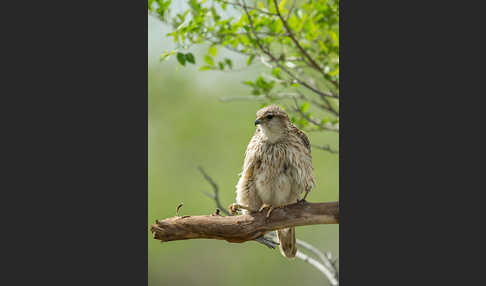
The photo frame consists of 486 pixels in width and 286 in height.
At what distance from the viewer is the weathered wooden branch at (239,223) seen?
10.5 feet

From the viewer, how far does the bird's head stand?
3.56 meters

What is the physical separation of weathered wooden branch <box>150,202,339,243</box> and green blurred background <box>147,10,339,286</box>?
0.28 metres

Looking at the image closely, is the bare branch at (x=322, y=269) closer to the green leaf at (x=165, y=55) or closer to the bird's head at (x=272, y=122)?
the bird's head at (x=272, y=122)

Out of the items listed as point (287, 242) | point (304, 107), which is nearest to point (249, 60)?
point (304, 107)

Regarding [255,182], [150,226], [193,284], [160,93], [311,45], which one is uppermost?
[311,45]

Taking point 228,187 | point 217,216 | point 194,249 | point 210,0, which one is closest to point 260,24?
point 210,0

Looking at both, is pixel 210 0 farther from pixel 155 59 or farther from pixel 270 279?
pixel 270 279

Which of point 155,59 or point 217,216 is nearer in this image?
point 217,216

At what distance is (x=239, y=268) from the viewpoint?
4.01 metres

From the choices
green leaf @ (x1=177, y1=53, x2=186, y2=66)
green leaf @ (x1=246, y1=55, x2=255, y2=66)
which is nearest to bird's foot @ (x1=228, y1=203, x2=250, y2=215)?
green leaf @ (x1=177, y1=53, x2=186, y2=66)

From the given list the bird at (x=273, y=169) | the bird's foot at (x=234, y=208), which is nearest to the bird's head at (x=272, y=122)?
the bird at (x=273, y=169)

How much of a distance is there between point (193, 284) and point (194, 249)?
44cm

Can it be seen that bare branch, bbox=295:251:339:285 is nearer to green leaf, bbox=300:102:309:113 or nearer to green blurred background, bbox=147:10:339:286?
green blurred background, bbox=147:10:339:286

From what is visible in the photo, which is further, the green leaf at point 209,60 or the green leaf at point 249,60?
the green leaf at point 249,60
